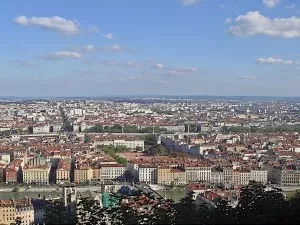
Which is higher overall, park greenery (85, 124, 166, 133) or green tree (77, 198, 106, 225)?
green tree (77, 198, 106, 225)

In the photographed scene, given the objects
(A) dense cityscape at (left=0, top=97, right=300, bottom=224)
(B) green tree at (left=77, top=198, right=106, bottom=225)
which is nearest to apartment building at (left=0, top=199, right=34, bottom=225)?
(A) dense cityscape at (left=0, top=97, right=300, bottom=224)

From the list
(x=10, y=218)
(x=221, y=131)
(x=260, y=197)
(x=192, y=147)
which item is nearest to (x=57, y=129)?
(x=221, y=131)

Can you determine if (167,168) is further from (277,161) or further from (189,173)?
(277,161)

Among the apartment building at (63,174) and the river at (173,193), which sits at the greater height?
the apartment building at (63,174)

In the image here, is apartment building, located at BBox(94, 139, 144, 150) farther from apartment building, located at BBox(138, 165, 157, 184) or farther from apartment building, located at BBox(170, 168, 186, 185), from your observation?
apartment building, located at BBox(170, 168, 186, 185)

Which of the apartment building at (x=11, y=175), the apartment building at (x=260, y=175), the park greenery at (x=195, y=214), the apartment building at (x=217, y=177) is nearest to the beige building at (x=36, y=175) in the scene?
the apartment building at (x=11, y=175)

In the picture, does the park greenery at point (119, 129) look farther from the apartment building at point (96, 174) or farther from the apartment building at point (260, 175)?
the apartment building at point (260, 175)

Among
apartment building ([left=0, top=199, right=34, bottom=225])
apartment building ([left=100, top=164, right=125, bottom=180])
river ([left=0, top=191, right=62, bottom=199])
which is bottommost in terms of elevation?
river ([left=0, top=191, right=62, bottom=199])
